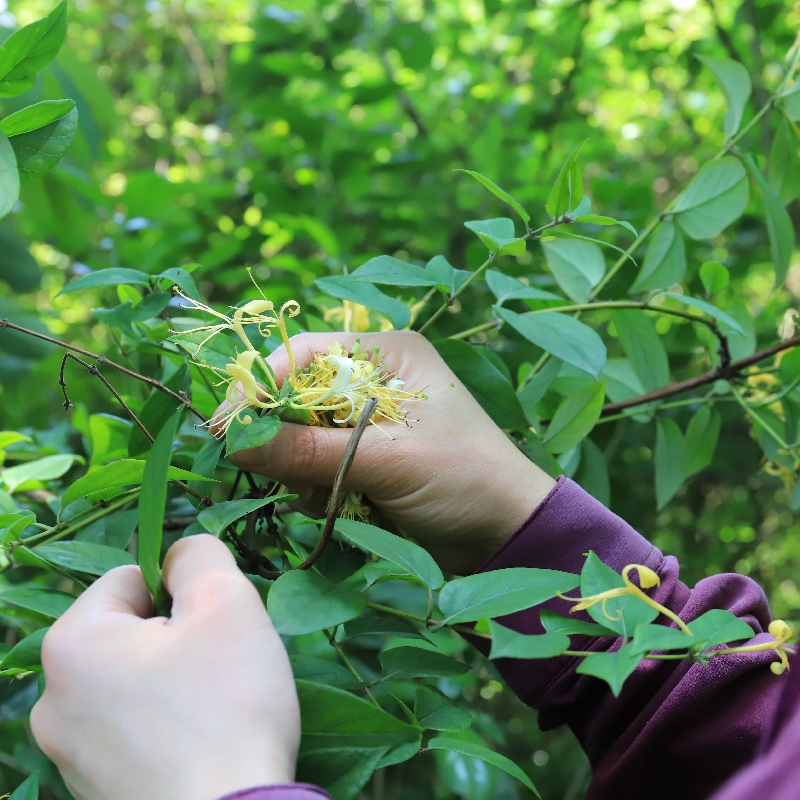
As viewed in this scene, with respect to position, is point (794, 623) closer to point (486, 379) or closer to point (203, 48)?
point (486, 379)

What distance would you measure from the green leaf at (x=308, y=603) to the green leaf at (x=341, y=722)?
3cm

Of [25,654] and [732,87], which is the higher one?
[732,87]

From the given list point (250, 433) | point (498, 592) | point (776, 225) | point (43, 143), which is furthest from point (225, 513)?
point (776, 225)

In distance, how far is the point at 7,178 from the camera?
1.23ft

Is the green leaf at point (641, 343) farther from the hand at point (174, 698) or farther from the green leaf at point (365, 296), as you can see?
the hand at point (174, 698)

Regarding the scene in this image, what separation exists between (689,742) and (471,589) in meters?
0.24

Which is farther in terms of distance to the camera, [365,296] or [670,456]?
[670,456]

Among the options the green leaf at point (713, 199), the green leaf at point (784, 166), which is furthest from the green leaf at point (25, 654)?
the green leaf at point (784, 166)

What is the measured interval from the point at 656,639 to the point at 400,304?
302 millimetres

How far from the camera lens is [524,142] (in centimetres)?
142

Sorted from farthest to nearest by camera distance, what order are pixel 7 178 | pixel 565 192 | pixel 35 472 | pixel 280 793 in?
1. pixel 35 472
2. pixel 565 192
3. pixel 7 178
4. pixel 280 793

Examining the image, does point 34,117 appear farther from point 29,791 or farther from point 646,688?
point 646,688

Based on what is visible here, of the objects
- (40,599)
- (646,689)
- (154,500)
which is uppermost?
(154,500)

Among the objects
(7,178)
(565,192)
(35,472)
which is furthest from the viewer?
(35,472)
